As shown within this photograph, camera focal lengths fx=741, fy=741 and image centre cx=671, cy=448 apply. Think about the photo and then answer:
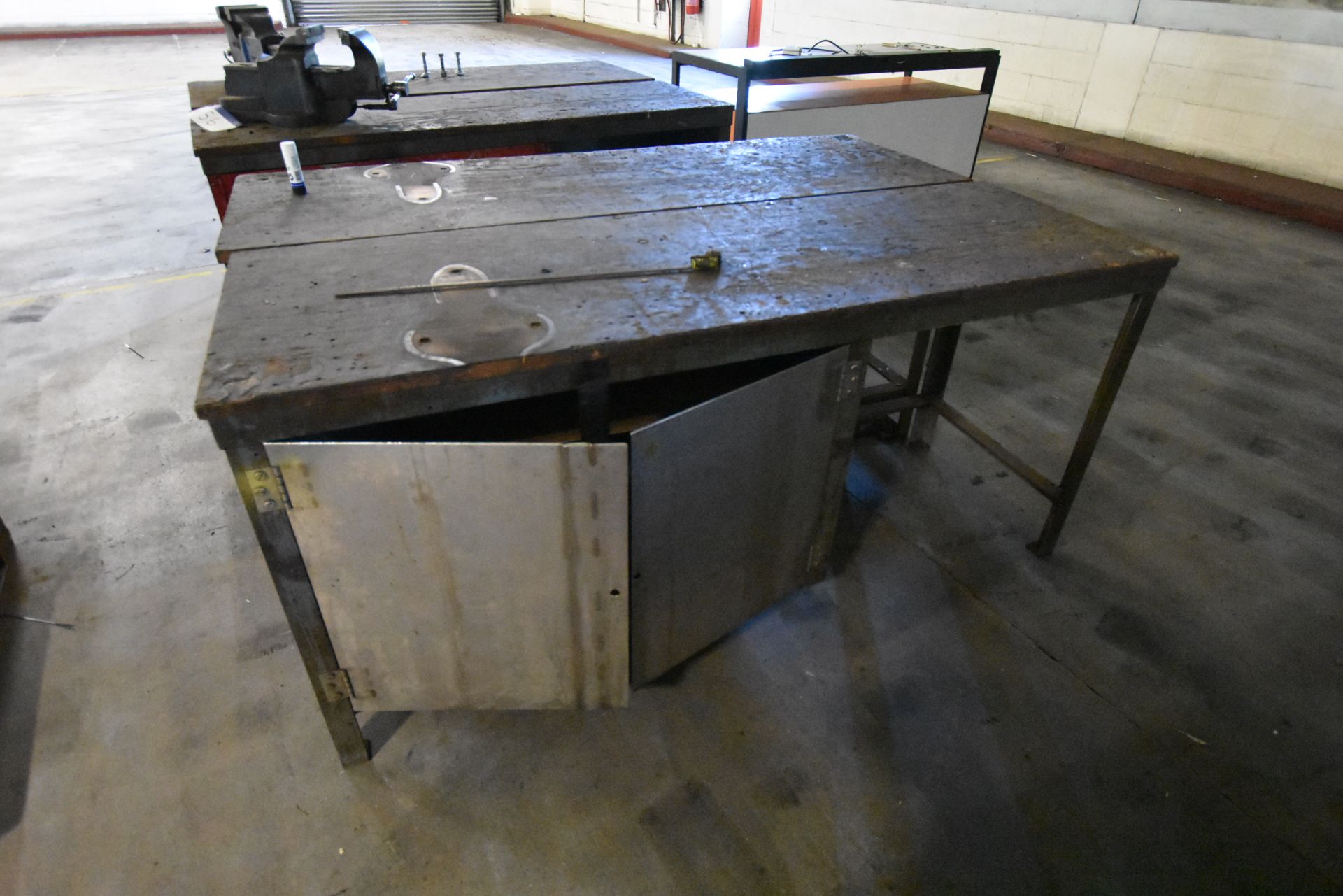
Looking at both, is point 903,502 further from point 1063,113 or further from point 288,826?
point 1063,113

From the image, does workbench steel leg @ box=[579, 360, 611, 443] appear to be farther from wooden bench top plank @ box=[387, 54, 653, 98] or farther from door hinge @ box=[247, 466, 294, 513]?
wooden bench top plank @ box=[387, 54, 653, 98]

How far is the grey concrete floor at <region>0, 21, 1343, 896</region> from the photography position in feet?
3.85

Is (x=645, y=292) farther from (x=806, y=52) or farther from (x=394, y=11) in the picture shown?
(x=394, y=11)

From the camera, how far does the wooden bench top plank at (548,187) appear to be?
1373mm

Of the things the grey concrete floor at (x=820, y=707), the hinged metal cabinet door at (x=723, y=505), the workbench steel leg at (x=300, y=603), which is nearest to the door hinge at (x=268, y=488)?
the workbench steel leg at (x=300, y=603)

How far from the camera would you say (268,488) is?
0.95 metres

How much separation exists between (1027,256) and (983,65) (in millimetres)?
3033

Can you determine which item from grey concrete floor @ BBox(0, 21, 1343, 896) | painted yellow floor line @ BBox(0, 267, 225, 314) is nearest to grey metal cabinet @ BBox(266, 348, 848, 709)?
grey concrete floor @ BBox(0, 21, 1343, 896)

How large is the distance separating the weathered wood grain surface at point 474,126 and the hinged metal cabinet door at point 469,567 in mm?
1300

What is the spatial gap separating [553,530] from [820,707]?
0.67 m

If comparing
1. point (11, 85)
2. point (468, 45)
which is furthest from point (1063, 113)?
point (11, 85)

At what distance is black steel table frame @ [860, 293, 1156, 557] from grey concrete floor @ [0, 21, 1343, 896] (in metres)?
0.09

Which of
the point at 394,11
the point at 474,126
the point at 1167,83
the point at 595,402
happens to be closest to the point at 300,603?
the point at 595,402

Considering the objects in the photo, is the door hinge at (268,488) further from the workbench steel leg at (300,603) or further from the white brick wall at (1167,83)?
the white brick wall at (1167,83)
